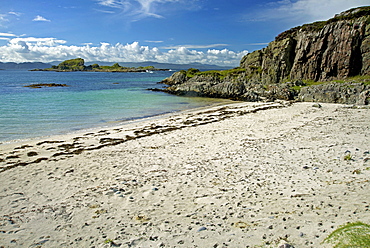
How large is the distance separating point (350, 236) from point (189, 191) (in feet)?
17.3

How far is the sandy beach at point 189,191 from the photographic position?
6480mm

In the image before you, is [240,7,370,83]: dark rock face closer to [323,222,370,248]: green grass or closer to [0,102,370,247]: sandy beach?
[0,102,370,247]: sandy beach

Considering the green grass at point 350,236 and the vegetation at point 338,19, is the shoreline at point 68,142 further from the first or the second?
the vegetation at point 338,19

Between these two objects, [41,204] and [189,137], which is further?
[189,137]

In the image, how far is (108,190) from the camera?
31.3ft

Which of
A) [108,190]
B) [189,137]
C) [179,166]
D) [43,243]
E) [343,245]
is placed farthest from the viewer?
[189,137]

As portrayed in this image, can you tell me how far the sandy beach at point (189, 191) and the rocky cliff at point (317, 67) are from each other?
850 inches

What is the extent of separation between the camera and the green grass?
4.93 metres

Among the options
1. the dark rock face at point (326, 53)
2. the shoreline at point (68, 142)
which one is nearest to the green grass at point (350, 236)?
the shoreline at point (68, 142)

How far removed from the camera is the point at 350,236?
5.18 metres

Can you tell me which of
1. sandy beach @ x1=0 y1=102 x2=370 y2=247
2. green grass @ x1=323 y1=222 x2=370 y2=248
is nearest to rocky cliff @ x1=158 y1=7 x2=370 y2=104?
sandy beach @ x1=0 y1=102 x2=370 y2=247

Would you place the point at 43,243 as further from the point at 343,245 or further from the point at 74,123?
the point at 74,123

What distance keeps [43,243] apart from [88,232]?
1169mm

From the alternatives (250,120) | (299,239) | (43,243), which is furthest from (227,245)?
(250,120)
